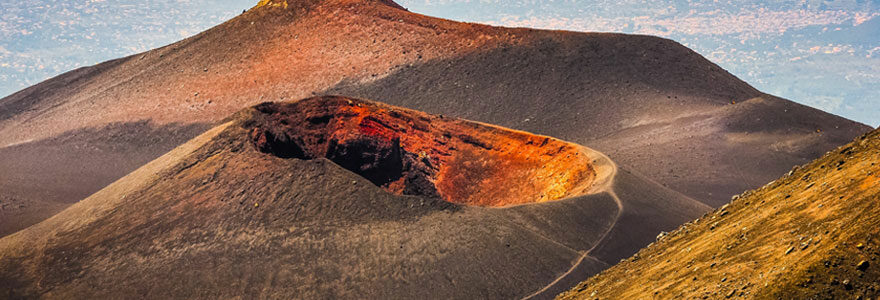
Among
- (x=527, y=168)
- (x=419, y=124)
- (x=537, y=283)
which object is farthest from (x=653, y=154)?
(x=537, y=283)

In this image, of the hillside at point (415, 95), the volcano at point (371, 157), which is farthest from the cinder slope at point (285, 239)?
the hillside at point (415, 95)

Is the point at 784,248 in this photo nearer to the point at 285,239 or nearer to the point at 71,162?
the point at 285,239

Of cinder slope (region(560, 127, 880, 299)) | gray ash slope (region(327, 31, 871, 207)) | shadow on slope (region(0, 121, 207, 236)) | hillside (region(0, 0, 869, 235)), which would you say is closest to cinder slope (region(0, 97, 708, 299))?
cinder slope (region(560, 127, 880, 299))

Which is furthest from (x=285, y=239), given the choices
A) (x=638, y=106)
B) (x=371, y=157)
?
(x=638, y=106)

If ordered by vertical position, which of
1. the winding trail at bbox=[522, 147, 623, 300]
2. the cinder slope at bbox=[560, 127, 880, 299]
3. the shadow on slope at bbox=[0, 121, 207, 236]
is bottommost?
the winding trail at bbox=[522, 147, 623, 300]

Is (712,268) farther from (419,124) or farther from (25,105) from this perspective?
(25,105)

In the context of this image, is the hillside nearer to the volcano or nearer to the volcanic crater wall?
the volcano

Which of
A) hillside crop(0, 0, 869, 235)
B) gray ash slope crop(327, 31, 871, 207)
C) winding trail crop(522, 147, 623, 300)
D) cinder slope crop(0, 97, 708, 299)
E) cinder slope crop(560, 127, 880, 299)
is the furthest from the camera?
hillside crop(0, 0, 869, 235)
